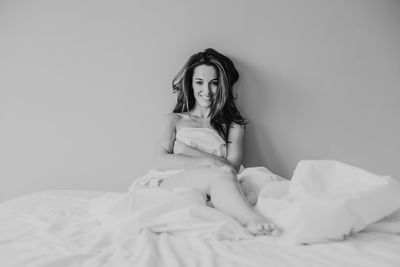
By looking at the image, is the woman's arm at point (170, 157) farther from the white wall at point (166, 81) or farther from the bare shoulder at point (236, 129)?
the bare shoulder at point (236, 129)

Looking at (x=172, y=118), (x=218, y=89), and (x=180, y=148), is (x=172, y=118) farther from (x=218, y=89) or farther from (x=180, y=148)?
(x=218, y=89)

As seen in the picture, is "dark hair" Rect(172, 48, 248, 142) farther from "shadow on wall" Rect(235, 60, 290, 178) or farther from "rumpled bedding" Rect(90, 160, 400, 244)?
"rumpled bedding" Rect(90, 160, 400, 244)

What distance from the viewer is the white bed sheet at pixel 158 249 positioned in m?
0.75

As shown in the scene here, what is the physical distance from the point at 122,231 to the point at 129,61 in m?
1.13

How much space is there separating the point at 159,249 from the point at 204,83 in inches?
44.6

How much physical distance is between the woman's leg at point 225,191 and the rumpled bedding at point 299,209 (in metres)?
0.04

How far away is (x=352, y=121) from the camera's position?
75.9 inches

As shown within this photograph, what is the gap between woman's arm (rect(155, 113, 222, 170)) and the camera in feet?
5.15

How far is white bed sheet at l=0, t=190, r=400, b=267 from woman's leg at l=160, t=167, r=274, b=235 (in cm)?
6

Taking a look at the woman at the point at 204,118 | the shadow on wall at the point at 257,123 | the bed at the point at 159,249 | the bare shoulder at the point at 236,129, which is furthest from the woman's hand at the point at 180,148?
the bed at the point at 159,249

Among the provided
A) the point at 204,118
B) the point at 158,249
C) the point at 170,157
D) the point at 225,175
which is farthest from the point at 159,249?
the point at 204,118

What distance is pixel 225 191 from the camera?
112 centimetres

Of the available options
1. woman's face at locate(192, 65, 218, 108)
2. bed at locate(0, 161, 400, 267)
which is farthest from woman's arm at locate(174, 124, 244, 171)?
bed at locate(0, 161, 400, 267)

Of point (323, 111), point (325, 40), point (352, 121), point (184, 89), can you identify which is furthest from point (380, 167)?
point (184, 89)
